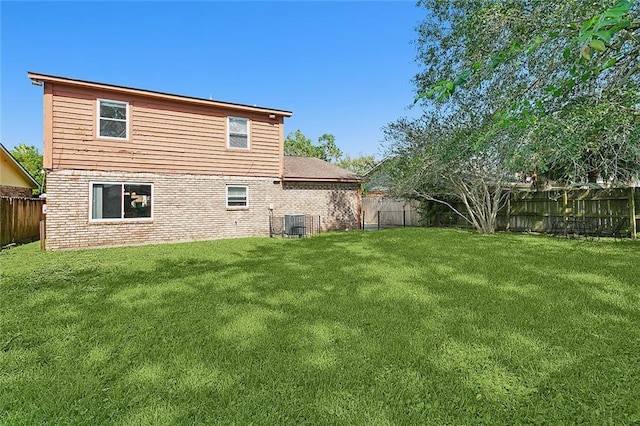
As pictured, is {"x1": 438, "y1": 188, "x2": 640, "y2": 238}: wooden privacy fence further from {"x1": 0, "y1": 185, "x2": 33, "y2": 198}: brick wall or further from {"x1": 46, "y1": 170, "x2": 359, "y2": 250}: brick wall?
{"x1": 0, "y1": 185, "x2": 33, "y2": 198}: brick wall

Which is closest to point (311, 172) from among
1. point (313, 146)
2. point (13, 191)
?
point (13, 191)

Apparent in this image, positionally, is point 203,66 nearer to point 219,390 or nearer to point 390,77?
point 390,77

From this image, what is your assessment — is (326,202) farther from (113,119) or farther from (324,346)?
(324,346)

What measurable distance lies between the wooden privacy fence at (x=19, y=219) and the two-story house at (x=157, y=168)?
5.08 ft

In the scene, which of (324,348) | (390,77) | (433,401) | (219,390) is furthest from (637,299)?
(390,77)

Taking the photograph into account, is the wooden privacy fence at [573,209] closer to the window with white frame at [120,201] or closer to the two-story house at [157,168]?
the two-story house at [157,168]

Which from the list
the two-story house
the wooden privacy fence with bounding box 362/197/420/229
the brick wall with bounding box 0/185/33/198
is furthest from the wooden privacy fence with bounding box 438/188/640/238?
the brick wall with bounding box 0/185/33/198

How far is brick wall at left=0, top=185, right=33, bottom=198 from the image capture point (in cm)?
1500

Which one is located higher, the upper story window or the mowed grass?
the upper story window

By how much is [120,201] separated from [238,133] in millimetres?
4727

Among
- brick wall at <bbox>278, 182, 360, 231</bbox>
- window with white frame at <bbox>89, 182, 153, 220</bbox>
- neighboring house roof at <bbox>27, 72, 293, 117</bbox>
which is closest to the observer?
neighboring house roof at <bbox>27, 72, 293, 117</bbox>

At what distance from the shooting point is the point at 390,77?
1328 centimetres

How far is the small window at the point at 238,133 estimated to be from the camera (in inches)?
504

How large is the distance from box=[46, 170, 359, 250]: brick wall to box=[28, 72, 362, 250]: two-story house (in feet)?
0.10
